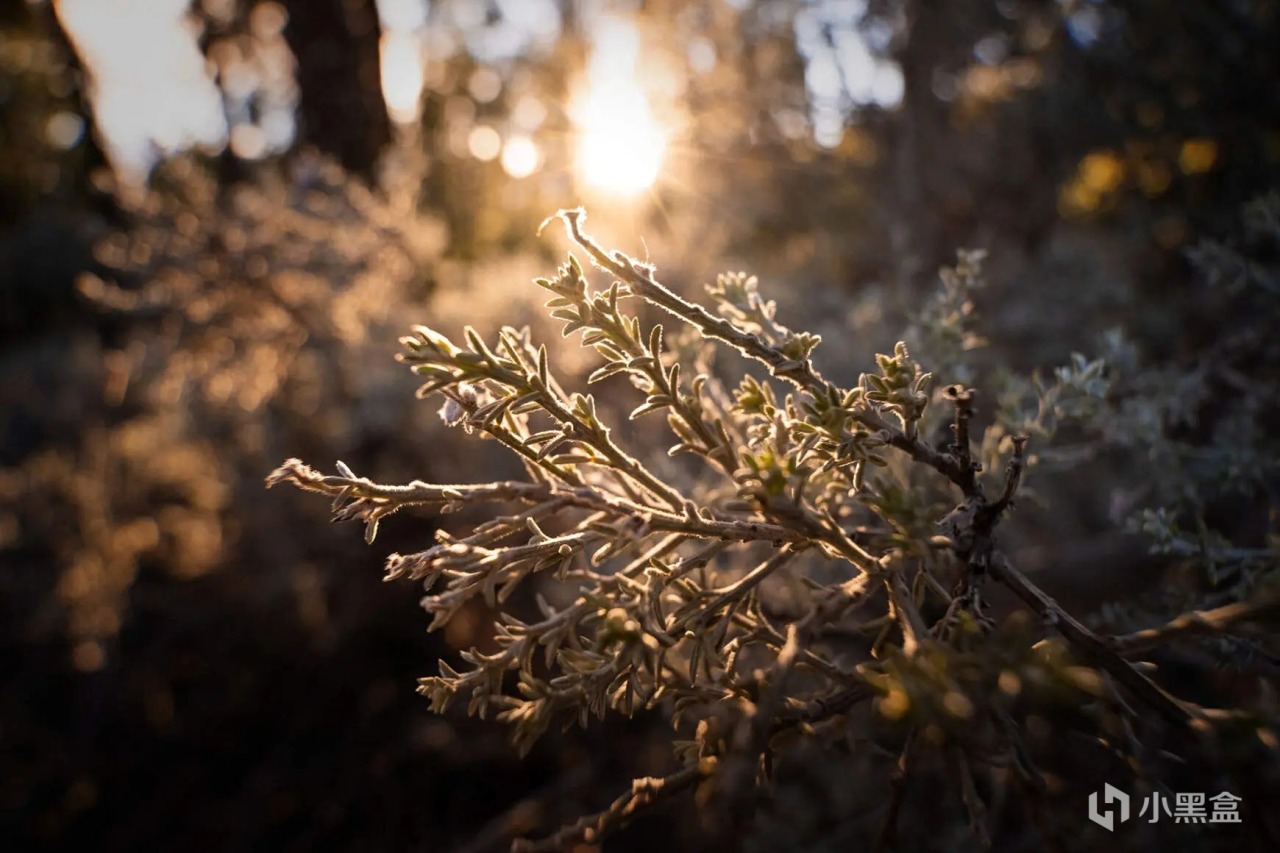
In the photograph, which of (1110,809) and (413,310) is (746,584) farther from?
(413,310)

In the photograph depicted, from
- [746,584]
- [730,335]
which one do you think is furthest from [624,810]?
[730,335]

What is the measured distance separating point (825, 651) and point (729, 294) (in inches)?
35.1

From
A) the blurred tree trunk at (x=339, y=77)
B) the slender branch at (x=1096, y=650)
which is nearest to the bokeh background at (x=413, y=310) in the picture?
the blurred tree trunk at (x=339, y=77)

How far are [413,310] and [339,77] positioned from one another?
2.49 metres

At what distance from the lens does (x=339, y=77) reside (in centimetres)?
669

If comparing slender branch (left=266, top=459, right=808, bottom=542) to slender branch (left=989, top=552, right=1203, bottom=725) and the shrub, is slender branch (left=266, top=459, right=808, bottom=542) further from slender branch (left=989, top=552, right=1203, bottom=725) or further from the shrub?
slender branch (left=989, top=552, right=1203, bottom=725)

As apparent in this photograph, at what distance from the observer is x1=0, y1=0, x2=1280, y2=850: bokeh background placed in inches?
154

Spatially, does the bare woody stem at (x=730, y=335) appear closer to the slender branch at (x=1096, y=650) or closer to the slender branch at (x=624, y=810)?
the slender branch at (x=1096, y=650)

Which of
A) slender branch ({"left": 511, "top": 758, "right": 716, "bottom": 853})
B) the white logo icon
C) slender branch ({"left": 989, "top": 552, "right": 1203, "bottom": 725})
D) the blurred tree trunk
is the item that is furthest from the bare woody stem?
the blurred tree trunk

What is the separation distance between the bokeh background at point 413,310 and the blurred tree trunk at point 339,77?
0.08 feet

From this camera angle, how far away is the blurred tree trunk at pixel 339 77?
660 centimetres

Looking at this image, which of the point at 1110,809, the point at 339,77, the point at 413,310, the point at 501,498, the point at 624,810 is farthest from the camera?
the point at 339,77

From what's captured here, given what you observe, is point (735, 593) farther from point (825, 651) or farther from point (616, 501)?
point (825, 651)

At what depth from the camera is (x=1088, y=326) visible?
13.7 feet
